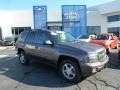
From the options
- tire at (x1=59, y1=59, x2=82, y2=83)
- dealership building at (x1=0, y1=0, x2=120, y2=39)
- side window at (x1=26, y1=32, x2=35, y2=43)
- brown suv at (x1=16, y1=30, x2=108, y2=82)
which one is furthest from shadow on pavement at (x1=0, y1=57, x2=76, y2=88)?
dealership building at (x1=0, y1=0, x2=120, y2=39)

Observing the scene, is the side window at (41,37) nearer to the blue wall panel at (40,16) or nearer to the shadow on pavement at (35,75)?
the shadow on pavement at (35,75)

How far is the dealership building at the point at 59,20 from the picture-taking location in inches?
1646

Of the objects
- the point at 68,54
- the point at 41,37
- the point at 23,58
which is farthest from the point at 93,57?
the point at 23,58

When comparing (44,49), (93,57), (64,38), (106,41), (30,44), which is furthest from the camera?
(106,41)

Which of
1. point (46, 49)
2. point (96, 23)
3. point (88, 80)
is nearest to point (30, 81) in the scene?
point (46, 49)

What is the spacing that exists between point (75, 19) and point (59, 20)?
16.2 m

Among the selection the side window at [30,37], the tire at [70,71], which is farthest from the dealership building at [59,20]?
the tire at [70,71]

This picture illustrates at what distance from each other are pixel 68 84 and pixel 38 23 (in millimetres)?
19720

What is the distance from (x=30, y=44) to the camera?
10.7 metres

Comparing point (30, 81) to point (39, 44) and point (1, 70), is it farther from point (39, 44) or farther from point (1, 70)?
point (1, 70)

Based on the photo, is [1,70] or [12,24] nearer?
[1,70]

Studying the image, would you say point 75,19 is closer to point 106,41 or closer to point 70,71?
point 106,41

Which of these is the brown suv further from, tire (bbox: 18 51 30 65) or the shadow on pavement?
tire (bbox: 18 51 30 65)

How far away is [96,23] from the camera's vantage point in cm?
4662
